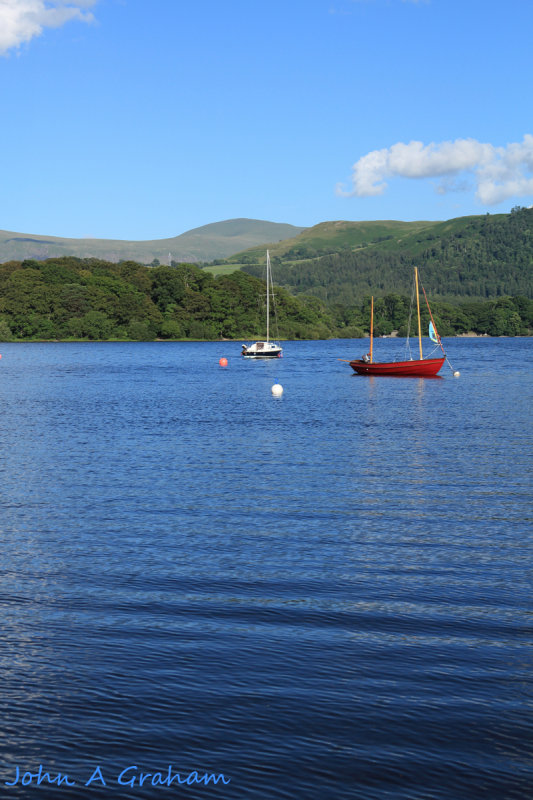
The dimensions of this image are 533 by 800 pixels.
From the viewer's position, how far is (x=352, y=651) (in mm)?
13617

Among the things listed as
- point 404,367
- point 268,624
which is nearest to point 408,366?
point 404,367

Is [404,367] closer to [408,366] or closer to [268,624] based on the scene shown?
[408,366]

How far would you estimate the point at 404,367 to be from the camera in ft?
332

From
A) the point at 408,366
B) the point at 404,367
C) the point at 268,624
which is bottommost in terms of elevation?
the point at 268,624

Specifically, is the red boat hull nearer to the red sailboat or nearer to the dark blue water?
the red sailboat

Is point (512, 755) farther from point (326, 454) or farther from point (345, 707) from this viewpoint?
point (326, 454)

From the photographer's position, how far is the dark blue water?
10.1m

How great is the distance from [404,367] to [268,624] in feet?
289

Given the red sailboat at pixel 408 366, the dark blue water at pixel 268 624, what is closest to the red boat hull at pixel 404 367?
the red sailboat at pixel 408 366

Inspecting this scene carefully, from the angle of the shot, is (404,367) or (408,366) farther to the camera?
(404,367)

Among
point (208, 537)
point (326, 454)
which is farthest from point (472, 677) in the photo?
point (326, 454)

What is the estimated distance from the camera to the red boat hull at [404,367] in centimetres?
10064

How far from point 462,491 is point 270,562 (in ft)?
37.6

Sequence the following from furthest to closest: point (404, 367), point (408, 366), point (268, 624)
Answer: point (404, 367), point (408, 366), point (268, 624)
